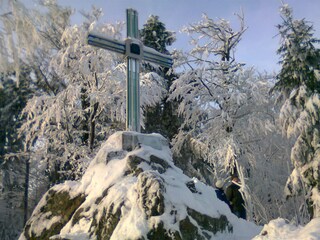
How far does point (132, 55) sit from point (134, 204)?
4193mm

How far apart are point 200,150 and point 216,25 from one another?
6179 mm

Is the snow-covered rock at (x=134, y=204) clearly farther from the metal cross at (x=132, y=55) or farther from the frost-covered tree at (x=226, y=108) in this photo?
the frost-covered tree at (x=226, y=108)

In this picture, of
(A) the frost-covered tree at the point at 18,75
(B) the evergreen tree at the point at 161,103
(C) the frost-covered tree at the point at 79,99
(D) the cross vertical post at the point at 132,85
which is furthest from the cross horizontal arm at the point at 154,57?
(B) the evergreen tree at the point at 161,103

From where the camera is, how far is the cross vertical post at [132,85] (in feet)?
27.0

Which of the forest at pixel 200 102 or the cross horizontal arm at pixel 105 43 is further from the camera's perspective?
the forest at pixel 200 102

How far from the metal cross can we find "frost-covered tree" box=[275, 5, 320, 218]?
4443mm

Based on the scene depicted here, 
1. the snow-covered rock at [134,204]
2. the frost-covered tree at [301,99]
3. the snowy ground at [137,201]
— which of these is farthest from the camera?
the frost-covered tree at [301,99]

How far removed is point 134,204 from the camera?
5.57 metres

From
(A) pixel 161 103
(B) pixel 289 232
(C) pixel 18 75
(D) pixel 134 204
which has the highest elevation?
(A) pixel 161 103

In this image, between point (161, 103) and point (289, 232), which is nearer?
point (289, 232)

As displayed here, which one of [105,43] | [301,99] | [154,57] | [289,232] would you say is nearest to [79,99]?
[154,57]

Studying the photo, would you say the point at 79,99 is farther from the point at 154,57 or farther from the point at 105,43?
the point at 105,43

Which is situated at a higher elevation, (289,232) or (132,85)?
(132,85)

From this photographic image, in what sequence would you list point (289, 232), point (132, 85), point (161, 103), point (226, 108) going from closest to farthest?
point (289, 232) < point (132, 85) < point (226, 108) < point (161, 103)
